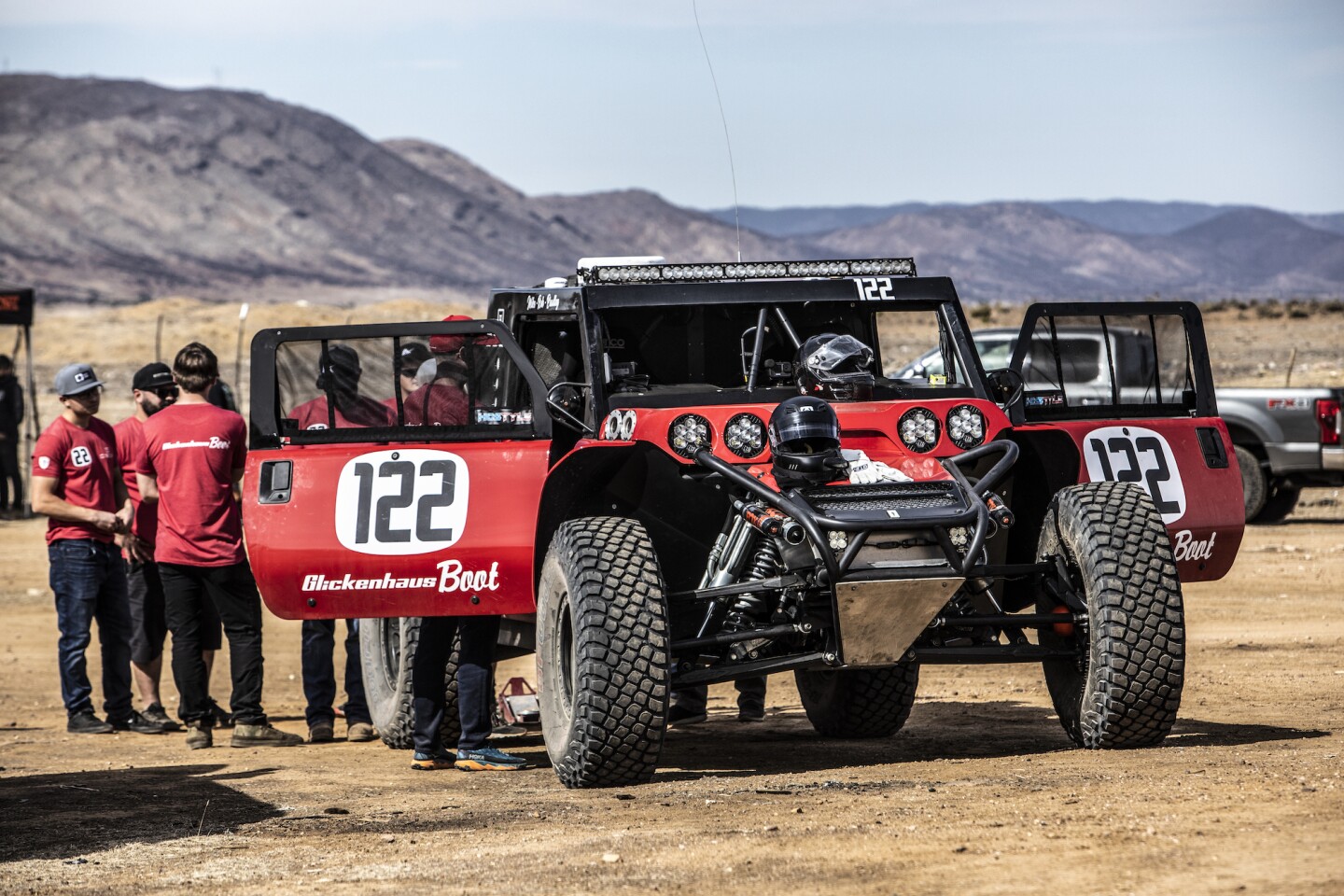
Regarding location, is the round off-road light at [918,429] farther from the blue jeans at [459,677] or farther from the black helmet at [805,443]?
the blue jeans at [459,677]

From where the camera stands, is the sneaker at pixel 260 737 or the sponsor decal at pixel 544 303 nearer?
the sponsor decal at pixel 544 303

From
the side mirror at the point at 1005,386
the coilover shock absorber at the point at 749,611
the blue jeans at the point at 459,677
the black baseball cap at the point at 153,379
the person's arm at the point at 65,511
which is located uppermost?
the black baseball cap at the point at 153,379

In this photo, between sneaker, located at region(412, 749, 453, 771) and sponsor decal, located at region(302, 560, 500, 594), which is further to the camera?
sneaker, located at region(412, 749, 453, 771)

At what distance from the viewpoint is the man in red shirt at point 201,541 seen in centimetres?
1009

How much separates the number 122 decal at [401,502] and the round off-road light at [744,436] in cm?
126

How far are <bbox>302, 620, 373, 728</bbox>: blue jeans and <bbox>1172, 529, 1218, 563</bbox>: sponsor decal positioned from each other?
15.2 feet

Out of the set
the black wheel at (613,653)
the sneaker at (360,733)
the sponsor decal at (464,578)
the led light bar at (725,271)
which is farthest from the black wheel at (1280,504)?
the black wheel at (613,653)

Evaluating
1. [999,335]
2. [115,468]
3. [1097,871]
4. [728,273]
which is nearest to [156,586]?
[115,468]

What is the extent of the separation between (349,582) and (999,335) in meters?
15.6

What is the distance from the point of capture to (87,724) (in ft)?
37.0

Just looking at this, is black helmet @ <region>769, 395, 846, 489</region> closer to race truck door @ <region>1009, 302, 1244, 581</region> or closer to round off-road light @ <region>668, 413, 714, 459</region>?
round off-road light @ <region>668, 413, 714, 459</region>

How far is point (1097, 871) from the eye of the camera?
5.40 m

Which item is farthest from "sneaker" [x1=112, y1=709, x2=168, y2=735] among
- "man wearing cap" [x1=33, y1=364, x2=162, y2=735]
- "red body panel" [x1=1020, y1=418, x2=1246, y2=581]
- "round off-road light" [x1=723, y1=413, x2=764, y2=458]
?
"red body panel" [x1=1020, y1=418, x2=1246, y2=581]

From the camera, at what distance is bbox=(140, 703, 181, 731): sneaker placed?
11258 millimetres
